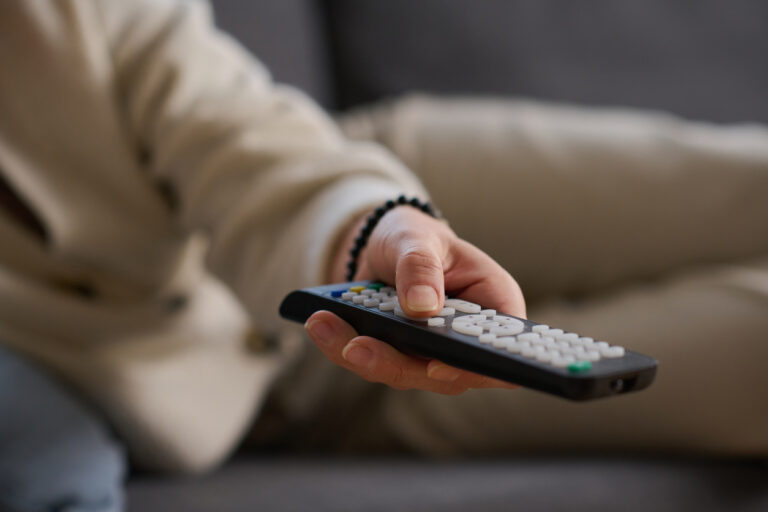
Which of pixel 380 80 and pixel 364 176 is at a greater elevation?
pixel 380 80

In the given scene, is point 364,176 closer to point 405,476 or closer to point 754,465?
point 405,476

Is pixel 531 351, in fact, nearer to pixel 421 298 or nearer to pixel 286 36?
pixel 421 298

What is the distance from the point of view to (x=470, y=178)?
56cm

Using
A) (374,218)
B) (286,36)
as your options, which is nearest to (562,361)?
(374,218)

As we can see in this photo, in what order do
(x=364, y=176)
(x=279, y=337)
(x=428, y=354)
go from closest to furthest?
(x=428, y=354) < (x=364, y=176) < (x=279, y=337)

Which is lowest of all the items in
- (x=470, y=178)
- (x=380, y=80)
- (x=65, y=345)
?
(x=65, y=345)

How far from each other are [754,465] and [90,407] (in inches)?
15.4

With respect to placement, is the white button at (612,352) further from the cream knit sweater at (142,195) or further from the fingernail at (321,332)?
the cream knit sweater at (142,195)

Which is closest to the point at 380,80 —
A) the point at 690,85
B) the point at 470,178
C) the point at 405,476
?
the point at 470,178

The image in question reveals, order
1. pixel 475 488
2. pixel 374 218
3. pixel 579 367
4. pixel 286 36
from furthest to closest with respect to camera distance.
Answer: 1. pixel 286 36
2. pixel 475 488
3. pixel 374 218
4. pixel 579 367

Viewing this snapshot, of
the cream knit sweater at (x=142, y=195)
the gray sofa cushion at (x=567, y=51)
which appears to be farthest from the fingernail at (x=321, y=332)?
the gray sofa cushion at (x=567, y=51)

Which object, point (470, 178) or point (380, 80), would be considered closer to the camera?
point (470, 178)

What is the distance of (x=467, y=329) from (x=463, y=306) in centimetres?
2

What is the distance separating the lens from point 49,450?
38 cm
